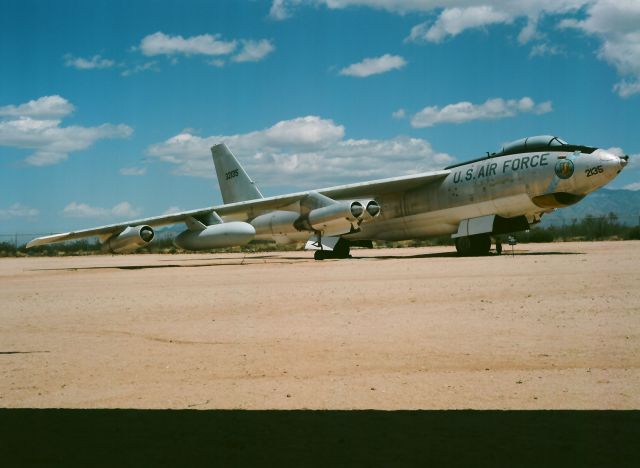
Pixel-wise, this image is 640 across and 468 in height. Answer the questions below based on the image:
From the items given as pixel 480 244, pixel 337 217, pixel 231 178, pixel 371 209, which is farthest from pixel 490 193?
pixel 231 178

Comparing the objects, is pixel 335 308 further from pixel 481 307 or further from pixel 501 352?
pixel 501 352

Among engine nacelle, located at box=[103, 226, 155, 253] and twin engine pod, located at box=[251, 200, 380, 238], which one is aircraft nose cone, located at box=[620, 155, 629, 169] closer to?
twin engine pod, located at box=[251, 200, 380, 238]

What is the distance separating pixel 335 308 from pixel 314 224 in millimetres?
15309

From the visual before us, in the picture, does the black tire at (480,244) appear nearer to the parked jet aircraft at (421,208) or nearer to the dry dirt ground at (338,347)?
the parked jet aircraft at (421,208)

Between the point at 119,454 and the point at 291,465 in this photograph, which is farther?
the point at 119,454

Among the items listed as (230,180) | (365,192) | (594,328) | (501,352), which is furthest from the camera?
(230,180)

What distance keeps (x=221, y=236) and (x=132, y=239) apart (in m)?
3.36

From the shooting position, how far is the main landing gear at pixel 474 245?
24047 millimetres

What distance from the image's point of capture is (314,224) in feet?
82.5

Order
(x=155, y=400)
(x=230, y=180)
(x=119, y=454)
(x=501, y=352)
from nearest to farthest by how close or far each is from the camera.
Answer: (x=119, y=454), (x=155, y=400), (x=501, y=352), (x=230, y=180)

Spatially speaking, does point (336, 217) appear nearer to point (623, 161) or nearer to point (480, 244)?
point (480, 244)

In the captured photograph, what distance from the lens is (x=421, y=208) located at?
1016 inches

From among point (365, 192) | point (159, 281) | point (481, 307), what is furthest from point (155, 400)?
point (365, 192)

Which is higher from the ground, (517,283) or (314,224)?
(314,224)
